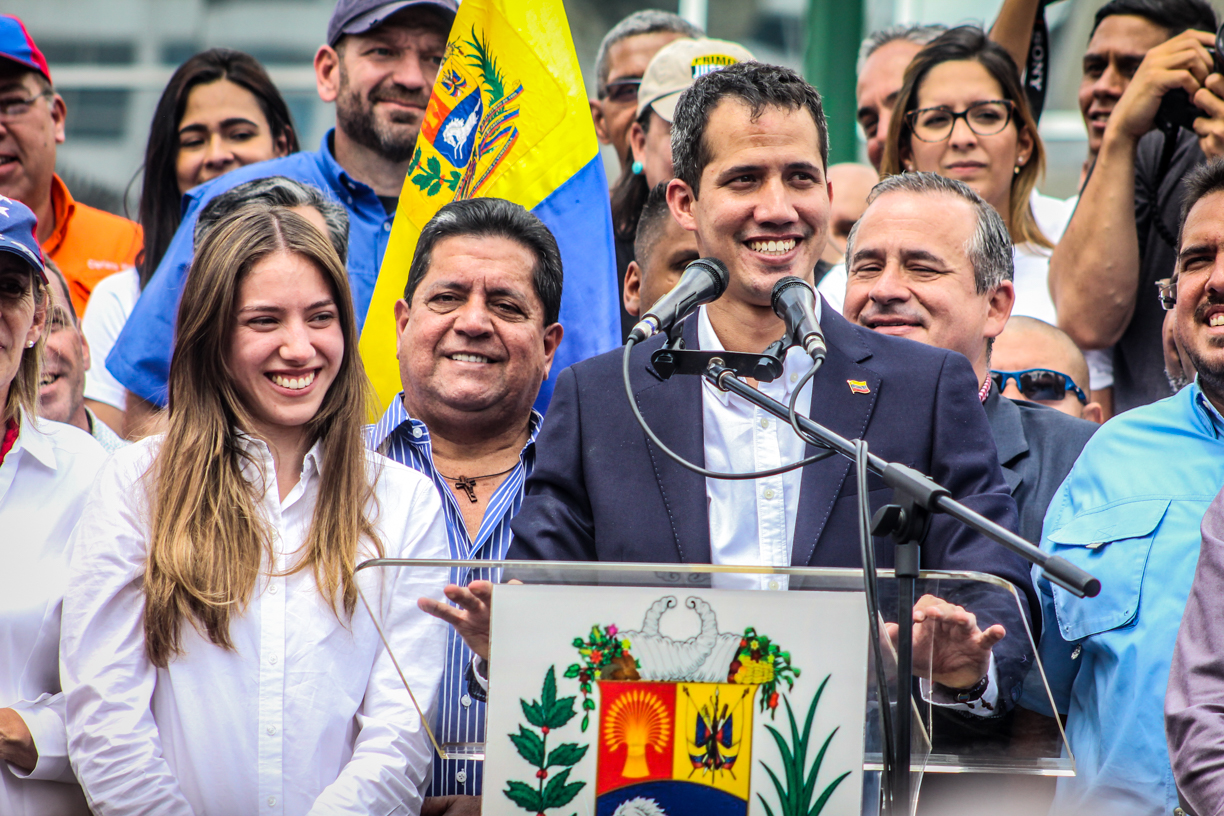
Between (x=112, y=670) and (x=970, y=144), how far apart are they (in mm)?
3446

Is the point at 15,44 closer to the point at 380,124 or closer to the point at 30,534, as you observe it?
the point at 380,124

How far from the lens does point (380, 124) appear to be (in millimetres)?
4859

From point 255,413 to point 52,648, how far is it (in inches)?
28.4

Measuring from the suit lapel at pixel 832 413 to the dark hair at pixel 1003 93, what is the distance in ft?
6.76

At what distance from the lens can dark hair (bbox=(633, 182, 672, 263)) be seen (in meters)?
4.47

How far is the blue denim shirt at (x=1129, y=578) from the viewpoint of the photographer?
2855 millimetres

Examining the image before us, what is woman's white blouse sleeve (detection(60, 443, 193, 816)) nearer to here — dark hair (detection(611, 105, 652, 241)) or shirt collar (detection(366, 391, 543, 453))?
shirt collar (detection(366, 391, 543, 453))

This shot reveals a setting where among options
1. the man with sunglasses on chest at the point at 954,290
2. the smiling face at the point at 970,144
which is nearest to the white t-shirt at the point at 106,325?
the man with sunglasses on chest at the point at 954,290

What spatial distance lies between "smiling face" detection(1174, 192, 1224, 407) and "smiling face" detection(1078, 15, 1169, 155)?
1.65 meters

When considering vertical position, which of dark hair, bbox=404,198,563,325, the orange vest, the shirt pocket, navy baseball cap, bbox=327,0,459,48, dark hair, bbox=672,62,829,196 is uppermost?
navy baseball cap, bbox=327,0,459,48

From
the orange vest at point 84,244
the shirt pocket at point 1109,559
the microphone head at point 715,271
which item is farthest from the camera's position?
the orange vest at point 84,244

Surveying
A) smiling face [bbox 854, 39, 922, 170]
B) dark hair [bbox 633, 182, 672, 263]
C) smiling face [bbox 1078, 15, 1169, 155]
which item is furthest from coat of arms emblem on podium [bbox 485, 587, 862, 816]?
smiling face [bbox 854, 39, 922, 170]

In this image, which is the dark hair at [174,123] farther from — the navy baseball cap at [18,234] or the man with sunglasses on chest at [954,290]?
the man with sunglasses on chest at [954,290]

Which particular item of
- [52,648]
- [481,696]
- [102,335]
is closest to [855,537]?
[481,696]
